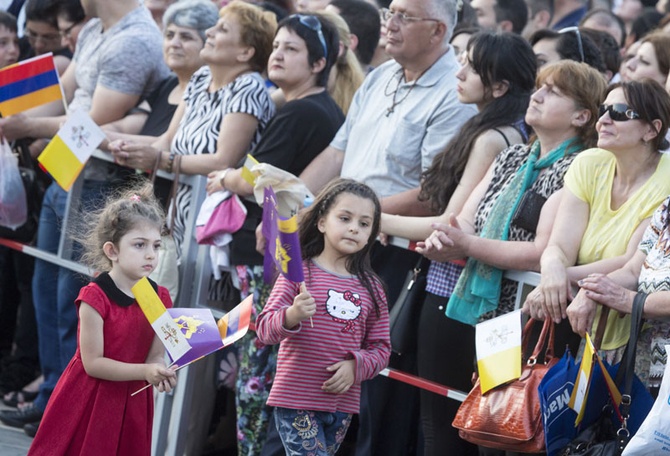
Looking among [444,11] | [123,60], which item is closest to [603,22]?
[444,11]

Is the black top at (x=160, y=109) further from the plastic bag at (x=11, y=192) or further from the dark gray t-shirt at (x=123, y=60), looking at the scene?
the plastic bag at (x=11, y=192)

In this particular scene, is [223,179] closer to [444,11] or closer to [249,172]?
[249,172]

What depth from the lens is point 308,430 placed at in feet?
15.7

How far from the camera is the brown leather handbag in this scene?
4387mm

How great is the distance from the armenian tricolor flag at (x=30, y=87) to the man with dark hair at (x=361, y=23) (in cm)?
182

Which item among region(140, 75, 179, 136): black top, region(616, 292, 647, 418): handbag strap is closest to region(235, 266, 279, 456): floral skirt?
region(140, 75, 179, 136): black top

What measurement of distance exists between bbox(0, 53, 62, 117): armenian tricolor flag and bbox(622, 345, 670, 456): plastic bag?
4.21 metres

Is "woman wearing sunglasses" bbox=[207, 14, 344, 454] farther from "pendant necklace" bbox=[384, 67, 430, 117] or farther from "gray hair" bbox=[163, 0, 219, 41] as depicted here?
"gray hair" bbox=[163, 0, 219, 41]

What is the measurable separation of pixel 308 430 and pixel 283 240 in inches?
35.2

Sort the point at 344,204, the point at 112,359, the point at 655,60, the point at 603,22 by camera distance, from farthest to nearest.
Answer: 1. the point at 603,22
2. the point at 655,60
3. the point at 344,204
4. the point at 112,359

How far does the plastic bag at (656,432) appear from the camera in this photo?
395 cm

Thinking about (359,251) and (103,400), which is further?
(359,251)

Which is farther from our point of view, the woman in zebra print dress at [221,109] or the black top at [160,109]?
the black top at [160,109]

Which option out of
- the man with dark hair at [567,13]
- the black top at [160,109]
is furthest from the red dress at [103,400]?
the man with dark hair at [567,13]
